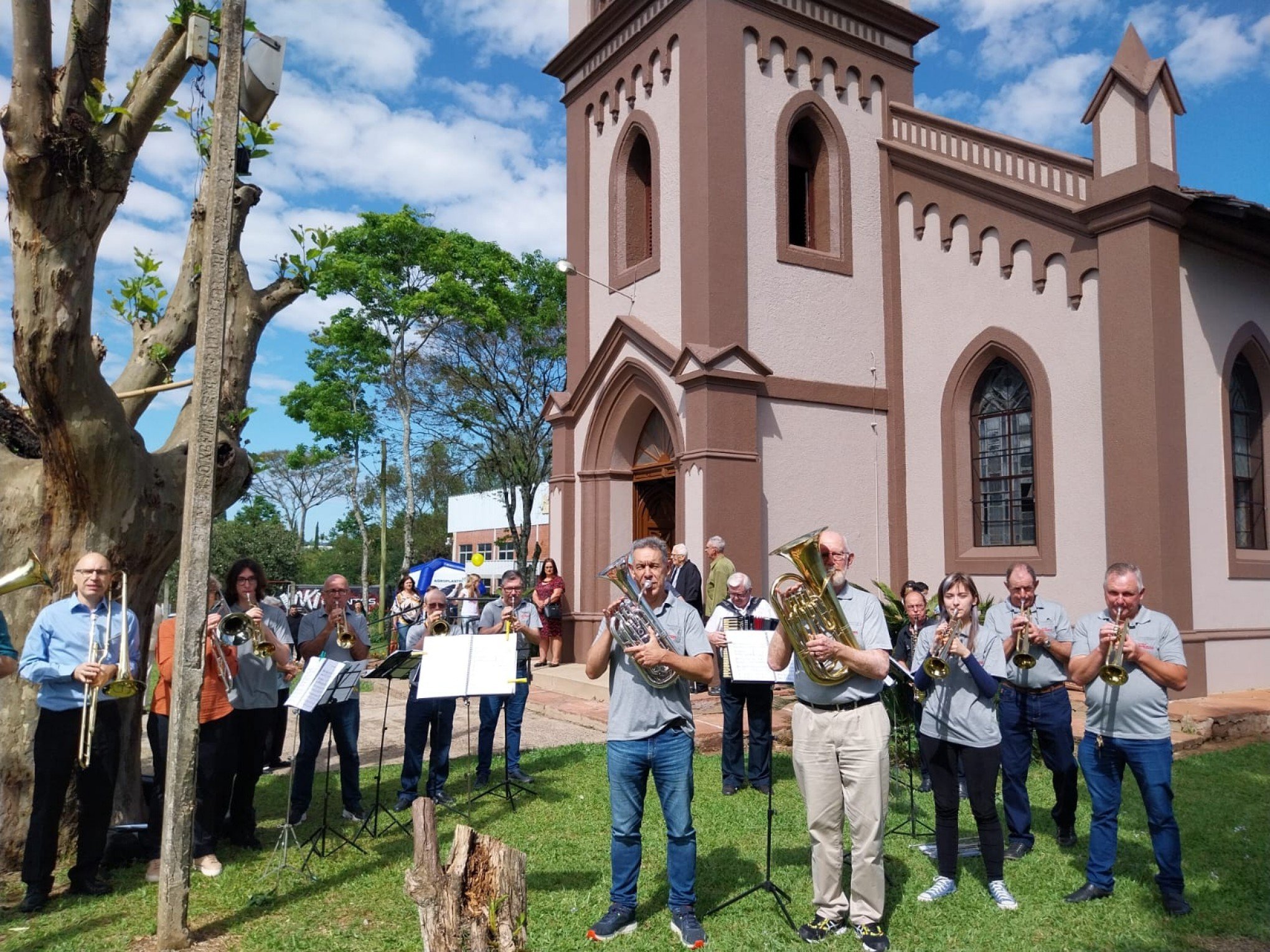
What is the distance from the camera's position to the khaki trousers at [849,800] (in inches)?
191

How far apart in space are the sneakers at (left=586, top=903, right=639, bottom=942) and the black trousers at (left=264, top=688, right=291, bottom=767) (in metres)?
3.47

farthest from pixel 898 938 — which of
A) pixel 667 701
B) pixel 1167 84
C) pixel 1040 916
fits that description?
pixel 1167 84

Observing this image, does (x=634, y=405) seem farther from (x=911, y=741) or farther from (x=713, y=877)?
(x=713, y=877)

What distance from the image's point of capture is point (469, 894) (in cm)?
411

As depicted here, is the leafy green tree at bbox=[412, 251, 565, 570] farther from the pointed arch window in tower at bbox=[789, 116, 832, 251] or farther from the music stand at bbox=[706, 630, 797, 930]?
the music stand at bbox=[706, 630, 797, 930]

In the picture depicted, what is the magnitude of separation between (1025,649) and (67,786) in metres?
5.88

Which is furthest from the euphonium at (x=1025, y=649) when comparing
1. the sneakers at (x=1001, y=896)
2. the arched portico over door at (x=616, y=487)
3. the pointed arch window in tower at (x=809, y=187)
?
the pointed arch window in tower at (x=809, y=187)

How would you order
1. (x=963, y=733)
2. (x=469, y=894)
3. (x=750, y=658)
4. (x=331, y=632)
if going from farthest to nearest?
(x=331, y=632), (x=750, y=658), (x=963, y=733), (x=469, y=894)

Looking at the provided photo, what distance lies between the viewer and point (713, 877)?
5.93 meters

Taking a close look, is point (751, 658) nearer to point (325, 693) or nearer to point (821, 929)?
point (821, 929)

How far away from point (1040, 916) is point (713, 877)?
190cm

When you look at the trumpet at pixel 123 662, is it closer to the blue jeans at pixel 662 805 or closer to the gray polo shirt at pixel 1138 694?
the blue jeans at pixel 662 805

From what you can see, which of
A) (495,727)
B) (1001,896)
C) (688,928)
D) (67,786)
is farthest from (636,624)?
(495,727)

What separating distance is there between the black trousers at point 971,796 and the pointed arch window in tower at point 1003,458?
7.31 meters
